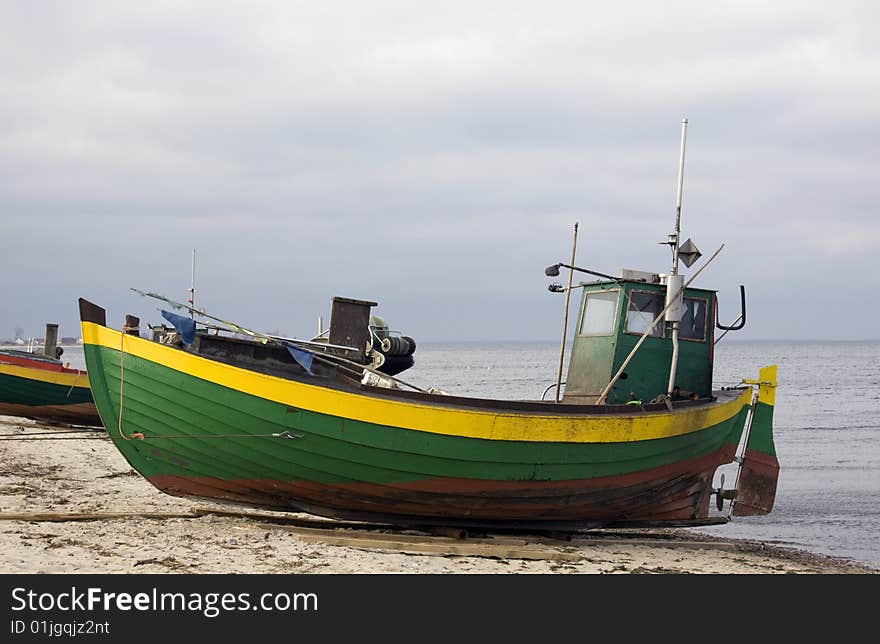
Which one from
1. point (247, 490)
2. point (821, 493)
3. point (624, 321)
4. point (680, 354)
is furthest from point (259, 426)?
point (821, 493)

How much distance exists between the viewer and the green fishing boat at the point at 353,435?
8578 mm

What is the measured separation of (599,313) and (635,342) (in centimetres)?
63

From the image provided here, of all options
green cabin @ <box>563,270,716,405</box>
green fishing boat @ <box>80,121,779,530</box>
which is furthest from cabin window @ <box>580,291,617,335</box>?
green fishing boat @ <box>80,121,779,530</box>

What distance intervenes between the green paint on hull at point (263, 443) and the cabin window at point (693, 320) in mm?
2869

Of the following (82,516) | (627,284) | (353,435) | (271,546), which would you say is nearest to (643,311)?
(627,284)

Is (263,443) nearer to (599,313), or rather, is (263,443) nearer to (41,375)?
(599,313)

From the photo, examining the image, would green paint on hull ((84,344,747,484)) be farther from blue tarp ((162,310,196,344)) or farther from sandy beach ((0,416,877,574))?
sandy beach ((0,416,877,574))

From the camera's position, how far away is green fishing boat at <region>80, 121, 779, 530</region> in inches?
338

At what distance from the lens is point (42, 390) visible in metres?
20.8

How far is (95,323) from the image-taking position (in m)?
9.11

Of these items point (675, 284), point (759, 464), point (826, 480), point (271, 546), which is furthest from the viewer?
point (826, 480)

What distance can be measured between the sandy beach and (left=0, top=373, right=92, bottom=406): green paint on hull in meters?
8.55

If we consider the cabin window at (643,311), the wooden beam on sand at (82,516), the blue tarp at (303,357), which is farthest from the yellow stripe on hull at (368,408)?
the cabin window at (643,311)

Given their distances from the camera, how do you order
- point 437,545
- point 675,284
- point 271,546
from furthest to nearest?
point 675,284 → point 437,545 → point 271,546
